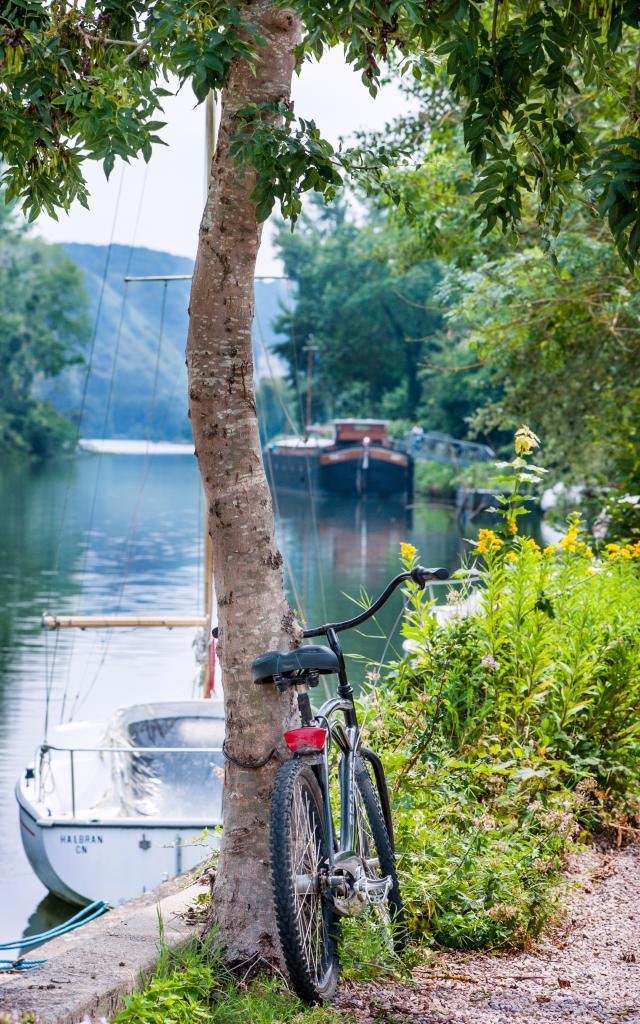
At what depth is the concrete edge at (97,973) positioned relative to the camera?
10.0ft

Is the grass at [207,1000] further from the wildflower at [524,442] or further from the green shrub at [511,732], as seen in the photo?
the wildflower at [524,442]

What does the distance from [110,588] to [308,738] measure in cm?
2281

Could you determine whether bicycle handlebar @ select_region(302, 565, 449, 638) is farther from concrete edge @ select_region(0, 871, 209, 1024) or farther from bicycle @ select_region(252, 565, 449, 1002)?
concrete edge @ select_region(0, 871, 209, 1024)

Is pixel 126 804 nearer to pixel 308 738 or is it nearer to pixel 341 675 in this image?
pixel 341 675

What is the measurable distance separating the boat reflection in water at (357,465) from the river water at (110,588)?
2756 mm

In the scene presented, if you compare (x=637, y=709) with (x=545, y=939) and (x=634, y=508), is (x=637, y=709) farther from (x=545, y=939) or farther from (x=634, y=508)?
(x=634, y=508)

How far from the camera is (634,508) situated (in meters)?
9.70

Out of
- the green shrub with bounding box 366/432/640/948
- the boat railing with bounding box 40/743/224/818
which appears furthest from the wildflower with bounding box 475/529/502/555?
the boat railing with bounding box 40/743/224/818

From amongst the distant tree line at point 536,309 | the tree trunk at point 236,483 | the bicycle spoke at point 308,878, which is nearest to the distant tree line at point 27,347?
the distant tree line at point 536,309

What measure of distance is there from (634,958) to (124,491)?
5556cm

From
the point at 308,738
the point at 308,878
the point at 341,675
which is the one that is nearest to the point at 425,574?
the point at 341,675

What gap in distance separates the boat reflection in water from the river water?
2756mm

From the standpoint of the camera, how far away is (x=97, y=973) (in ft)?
10.9

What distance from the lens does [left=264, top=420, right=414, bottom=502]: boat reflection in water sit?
2188 inches
